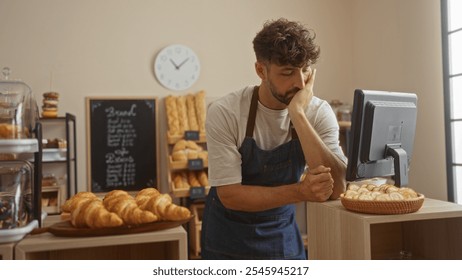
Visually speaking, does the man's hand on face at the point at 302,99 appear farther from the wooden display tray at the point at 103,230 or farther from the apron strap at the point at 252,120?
the wooden display tray at the point at 103,230

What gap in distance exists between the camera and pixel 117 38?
10.9 feet

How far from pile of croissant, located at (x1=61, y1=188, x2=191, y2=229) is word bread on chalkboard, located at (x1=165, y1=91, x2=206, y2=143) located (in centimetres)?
225

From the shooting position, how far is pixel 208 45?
349 cm

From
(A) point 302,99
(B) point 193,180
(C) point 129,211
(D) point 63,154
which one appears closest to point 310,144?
(A) point 302,99

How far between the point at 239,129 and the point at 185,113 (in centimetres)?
206

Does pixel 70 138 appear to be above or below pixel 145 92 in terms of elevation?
below

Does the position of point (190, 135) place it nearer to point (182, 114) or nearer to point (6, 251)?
point (182, 114)

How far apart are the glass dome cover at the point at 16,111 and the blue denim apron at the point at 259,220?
59 centimetres

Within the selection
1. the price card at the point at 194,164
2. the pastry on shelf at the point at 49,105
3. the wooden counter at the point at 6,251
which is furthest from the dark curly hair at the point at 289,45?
the pastry on shelf at the point at 49,105

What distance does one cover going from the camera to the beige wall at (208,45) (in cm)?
287
